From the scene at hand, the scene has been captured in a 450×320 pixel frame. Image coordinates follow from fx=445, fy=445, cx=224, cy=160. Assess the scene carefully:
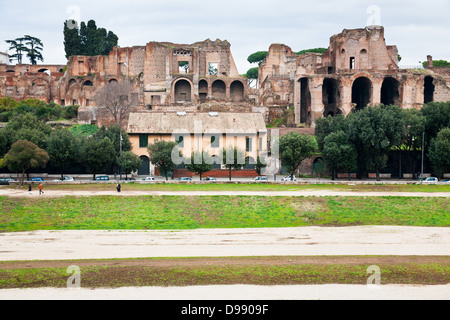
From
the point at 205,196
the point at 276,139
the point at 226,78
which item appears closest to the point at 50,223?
the point at 205,196

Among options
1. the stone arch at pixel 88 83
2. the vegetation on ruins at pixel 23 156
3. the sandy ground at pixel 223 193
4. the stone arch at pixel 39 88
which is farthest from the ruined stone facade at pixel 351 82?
the stone arch at pixel 39 88

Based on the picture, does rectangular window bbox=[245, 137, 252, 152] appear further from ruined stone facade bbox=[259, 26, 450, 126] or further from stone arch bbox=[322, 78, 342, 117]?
stone arch bbox=[322, 78, 342, 117]

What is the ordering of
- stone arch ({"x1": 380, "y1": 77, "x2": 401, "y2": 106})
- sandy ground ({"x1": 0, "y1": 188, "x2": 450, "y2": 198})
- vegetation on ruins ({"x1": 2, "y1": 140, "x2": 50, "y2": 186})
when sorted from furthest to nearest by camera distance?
stone arch ({"x1": 380, "y1": 77, "x2": 401, "y2": 106}) < vegetation on ruins ({"x1": 2, "y1": 140, "x2": 50, "y2": 186}) < sandy ground ({"x1": 0, "y1": 188, "x2": 450, "y2": 198})

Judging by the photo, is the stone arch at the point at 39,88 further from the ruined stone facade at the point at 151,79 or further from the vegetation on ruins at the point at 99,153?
the vegetation on ruins at the point at 99,153

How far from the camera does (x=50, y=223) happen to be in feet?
75.7

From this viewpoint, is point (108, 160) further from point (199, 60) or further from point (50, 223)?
point (199, 60)

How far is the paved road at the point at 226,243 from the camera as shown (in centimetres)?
1709

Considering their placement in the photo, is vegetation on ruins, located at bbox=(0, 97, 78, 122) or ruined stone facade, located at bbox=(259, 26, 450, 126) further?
ruined stone facade, located at bbox=(259, 26, 450, 126)

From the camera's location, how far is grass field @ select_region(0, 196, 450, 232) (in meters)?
23.1

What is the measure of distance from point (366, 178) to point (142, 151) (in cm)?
2224

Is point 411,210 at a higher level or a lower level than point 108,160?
lower

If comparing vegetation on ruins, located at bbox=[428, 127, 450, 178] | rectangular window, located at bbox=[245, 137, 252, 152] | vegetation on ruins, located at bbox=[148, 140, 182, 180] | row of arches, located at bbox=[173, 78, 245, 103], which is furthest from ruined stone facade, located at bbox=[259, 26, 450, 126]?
vegetation on ruins, located at bbox=[148, 140, 182, 180]

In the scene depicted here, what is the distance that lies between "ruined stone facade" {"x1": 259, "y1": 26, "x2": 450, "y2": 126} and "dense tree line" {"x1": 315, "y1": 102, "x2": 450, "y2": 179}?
47.9 feet

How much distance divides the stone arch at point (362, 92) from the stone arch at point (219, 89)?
18150 mm
